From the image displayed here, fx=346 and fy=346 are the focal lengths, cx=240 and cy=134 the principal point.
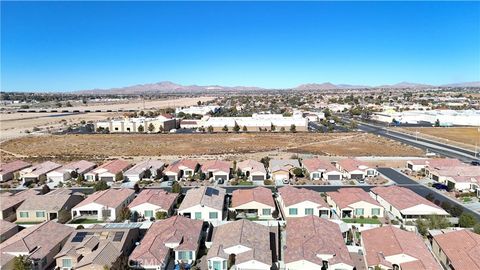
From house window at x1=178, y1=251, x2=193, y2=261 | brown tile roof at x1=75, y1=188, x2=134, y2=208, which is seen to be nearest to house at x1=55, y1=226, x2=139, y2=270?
Answer: house window at x1=178, y1=251, x2=193, y2=261

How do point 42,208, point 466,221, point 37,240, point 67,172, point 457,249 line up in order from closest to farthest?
point 457,249
point 37,240
point 466,221
point 42,208
point 67,172

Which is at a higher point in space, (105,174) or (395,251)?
(395,251)

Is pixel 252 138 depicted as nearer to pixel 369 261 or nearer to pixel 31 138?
pixel 31 138

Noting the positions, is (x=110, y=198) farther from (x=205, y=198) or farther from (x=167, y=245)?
(x=167, y=245)

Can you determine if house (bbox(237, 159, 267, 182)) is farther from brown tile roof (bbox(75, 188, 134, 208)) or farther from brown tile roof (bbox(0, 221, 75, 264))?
brown tile roof (bbox(0, 221, 75, 264))

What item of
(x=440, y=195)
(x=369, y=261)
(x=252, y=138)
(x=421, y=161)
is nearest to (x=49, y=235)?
(x=369, y=261)


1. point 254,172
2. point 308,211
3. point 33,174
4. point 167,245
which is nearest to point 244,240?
point 167,245
